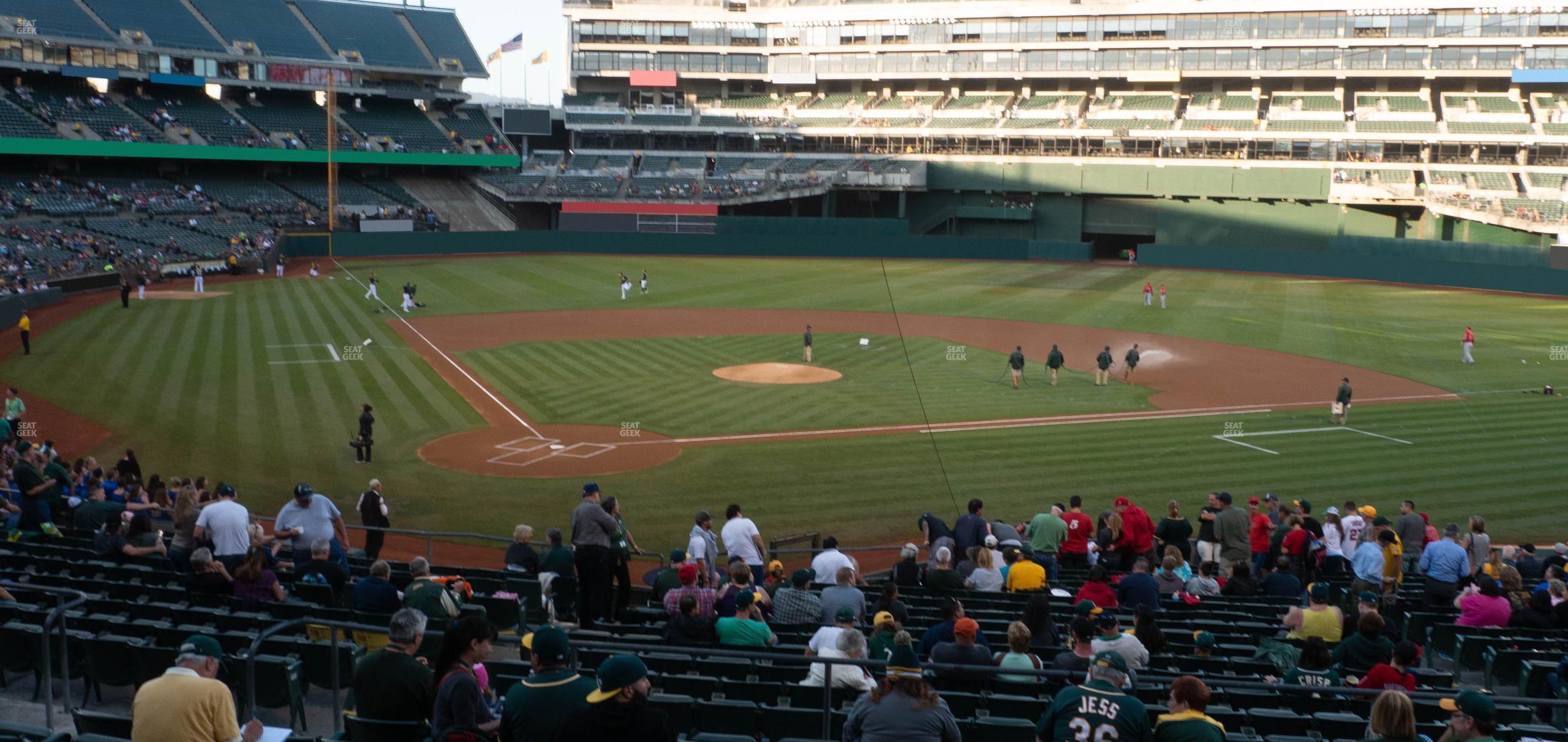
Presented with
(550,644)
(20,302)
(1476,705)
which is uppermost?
(20,302)

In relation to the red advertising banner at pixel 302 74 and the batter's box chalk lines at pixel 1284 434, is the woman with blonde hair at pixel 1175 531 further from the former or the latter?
the red advertising banner at pixel 302 74

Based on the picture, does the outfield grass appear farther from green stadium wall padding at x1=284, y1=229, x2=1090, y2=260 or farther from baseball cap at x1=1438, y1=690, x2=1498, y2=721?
green stadium wall padding at x1=284, y1=229, x2=1090, y2=260

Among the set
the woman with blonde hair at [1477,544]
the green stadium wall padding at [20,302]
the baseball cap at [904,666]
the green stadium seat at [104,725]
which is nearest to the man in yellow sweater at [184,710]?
the green stadium seat at [104,725]

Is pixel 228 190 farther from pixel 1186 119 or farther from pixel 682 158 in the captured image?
pixel 1186 119

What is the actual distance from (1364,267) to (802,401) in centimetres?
4533

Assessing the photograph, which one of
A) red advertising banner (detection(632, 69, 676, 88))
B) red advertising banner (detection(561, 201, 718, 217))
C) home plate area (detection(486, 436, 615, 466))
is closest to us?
home plate area (detection(486, 436, 615, 466))

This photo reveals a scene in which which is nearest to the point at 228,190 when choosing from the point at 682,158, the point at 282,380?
the point at 682,158

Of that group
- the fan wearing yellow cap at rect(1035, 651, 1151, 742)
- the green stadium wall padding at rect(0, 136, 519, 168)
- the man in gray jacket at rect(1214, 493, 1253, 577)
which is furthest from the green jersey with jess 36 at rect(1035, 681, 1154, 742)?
the green stadium wall padding at rect(0, 136, 519, 168)

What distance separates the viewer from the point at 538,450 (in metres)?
25.6

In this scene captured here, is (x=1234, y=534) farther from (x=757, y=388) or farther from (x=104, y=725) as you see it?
(x=757, y=388)

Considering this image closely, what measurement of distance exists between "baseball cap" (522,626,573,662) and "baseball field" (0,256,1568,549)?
13.2 meters

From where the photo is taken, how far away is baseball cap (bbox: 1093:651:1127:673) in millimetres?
6668

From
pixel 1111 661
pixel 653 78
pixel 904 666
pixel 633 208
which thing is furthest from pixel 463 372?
pixel 653 78

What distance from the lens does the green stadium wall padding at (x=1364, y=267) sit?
56844mm
